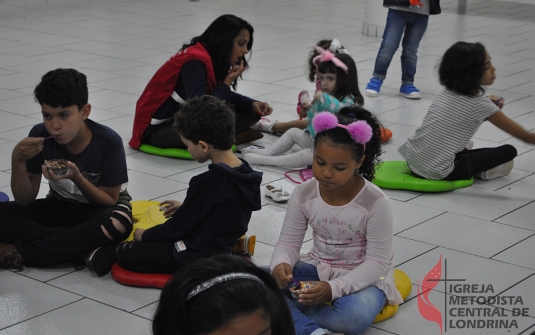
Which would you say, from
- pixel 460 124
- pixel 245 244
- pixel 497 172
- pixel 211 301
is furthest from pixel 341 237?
pixel 497 172

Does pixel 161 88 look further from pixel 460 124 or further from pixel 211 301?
pixel 211 301

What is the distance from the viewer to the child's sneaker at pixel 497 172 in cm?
406

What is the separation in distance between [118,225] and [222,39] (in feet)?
5.50

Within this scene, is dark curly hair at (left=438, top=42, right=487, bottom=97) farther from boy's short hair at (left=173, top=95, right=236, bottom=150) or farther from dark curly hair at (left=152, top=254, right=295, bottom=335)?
dark curly hair at (left=152, top=254, right=295, bottom=335)

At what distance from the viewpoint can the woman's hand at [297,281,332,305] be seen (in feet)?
7.80

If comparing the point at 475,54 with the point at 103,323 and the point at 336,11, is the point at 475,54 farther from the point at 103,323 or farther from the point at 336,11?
the point at 336,11

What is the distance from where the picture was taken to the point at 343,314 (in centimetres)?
243

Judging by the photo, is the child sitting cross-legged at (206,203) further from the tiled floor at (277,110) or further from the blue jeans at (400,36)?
the blue jeans at (400,36)

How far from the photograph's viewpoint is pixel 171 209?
3.07 metres

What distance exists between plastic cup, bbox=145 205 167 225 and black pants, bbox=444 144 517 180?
1522 millimetres

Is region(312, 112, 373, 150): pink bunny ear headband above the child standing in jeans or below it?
above

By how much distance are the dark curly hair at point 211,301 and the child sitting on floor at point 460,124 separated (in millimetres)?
2879

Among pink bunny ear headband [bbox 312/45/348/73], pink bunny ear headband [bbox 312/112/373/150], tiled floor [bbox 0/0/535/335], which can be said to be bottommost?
tiled floor [bbox 0/0/535/335]

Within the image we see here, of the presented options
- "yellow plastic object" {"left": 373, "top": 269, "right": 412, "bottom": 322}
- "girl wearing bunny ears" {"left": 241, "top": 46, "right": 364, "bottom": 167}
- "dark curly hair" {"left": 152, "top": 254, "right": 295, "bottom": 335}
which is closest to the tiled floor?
"yellow plastic object" {"left": 373, "top": 269, "right": 412, "bottom": 322}
